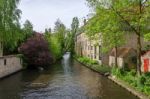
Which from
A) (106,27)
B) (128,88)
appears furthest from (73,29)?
(128,88)

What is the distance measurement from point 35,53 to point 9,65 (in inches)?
460

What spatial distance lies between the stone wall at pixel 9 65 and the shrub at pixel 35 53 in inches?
122

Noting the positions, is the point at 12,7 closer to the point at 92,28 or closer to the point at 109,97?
the point at 92,28

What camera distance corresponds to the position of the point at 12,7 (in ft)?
174

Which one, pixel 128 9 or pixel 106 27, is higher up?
pixel 128 9

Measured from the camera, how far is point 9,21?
172 ft

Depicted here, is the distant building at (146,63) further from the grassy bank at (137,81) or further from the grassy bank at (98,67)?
the grassy bank at (98,67)

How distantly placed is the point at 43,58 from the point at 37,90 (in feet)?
91.1

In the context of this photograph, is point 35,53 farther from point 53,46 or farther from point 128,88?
point 128,88

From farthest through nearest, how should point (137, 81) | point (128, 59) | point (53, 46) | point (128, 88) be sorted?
1. point (53, 46)
2. point (128, 59)
3. point (128, 88)
4. point (137, 81)

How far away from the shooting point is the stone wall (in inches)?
1775

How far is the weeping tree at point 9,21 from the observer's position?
170ft

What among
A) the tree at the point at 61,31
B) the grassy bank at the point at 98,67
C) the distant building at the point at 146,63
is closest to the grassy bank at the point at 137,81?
the distant building at the point at 146,63

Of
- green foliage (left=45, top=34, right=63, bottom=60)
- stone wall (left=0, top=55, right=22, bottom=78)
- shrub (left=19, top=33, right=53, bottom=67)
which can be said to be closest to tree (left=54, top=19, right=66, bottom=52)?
green foliage (left=45, top=34, right=63, bottom=60)
